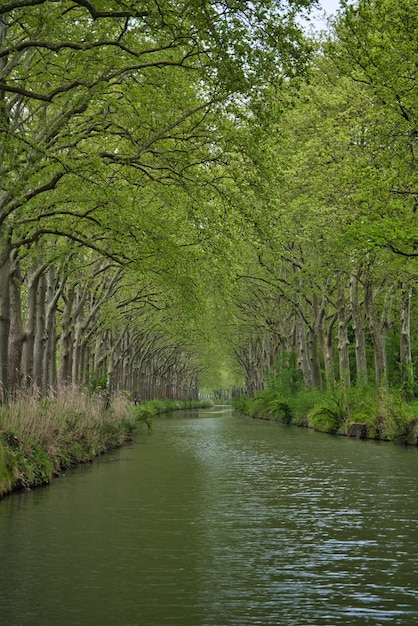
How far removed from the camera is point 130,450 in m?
28.0

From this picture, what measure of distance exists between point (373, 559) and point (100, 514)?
530 centimetres

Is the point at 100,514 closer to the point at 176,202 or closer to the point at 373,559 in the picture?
the point at 373,559

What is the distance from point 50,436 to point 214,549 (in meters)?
10.4

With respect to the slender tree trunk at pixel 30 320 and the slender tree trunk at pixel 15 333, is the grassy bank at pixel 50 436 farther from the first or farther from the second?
the slender tree trunk at pixel 30 320

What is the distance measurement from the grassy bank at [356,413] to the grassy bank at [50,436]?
31.7 feet

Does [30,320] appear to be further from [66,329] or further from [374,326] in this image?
[374,326]

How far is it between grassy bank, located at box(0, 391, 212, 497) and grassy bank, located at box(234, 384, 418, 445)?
966cm

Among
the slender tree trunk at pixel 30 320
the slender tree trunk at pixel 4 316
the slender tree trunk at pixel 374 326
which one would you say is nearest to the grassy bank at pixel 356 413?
the slender tree trunk at pixel 374 326

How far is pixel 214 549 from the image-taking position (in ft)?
33.9

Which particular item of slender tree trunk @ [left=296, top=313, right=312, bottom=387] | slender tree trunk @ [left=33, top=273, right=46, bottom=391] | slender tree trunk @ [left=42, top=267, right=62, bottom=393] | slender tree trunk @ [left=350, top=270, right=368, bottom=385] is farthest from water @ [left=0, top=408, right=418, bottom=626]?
slender tree trunk @ [left=296, top=313, right=312, bottom=387]

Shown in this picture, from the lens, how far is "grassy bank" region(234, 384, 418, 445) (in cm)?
2727

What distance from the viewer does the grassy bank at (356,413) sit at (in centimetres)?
2727

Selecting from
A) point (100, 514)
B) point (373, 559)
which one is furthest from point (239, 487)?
point (373, 559)

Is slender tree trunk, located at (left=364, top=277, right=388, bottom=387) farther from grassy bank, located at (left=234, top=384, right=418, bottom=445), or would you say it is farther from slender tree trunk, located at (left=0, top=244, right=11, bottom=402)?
slender tree trunk, located at (left=0, top=244, right=11, bottom=402)
